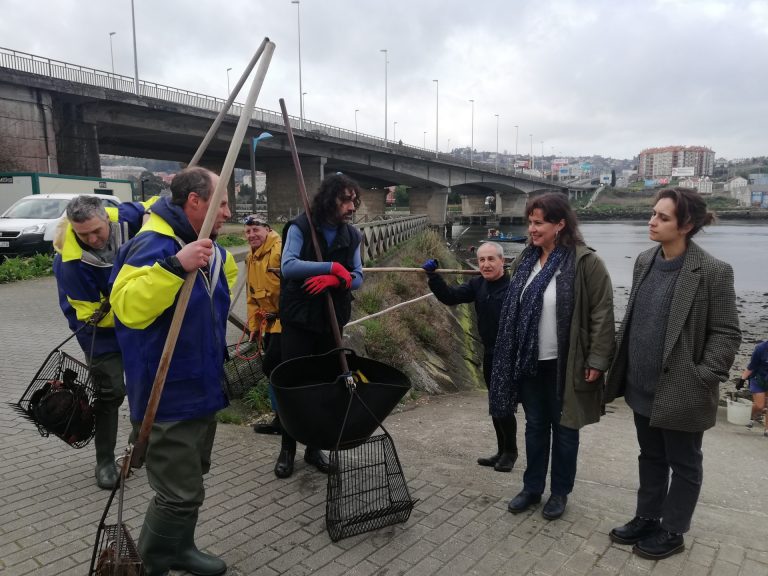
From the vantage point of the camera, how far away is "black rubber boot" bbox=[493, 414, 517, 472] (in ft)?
13.6

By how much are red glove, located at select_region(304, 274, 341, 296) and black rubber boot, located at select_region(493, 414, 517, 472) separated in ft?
5.39

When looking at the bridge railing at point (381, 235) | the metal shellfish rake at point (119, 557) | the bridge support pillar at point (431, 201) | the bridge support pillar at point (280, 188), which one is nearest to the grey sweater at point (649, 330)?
the metal shellfish rake at point (119, 557)

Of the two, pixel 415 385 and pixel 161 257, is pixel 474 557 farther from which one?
pixel 415 385

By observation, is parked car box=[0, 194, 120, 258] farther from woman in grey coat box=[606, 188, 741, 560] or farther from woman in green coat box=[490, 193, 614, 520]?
woman in grey coat box=[606, 188, 741, 560]

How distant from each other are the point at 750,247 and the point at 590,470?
4661 centimetres

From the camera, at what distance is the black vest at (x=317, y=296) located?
367 centimetres

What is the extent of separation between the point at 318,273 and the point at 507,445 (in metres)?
1.92

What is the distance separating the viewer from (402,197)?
98125 mm

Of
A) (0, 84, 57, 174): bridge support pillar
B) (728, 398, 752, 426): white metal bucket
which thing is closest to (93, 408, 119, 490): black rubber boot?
(728, 398, 752, 426): white metal bucket

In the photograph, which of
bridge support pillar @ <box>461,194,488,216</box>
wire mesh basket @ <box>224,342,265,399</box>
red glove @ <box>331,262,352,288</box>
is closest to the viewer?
red glove @ <box>331,262,352,288</box>

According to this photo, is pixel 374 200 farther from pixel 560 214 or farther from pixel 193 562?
pixel 193 562

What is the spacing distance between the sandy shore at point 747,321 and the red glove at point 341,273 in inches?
326

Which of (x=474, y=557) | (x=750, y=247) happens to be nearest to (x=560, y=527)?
(x=474, y=557)

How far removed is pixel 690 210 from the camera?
292 cm
